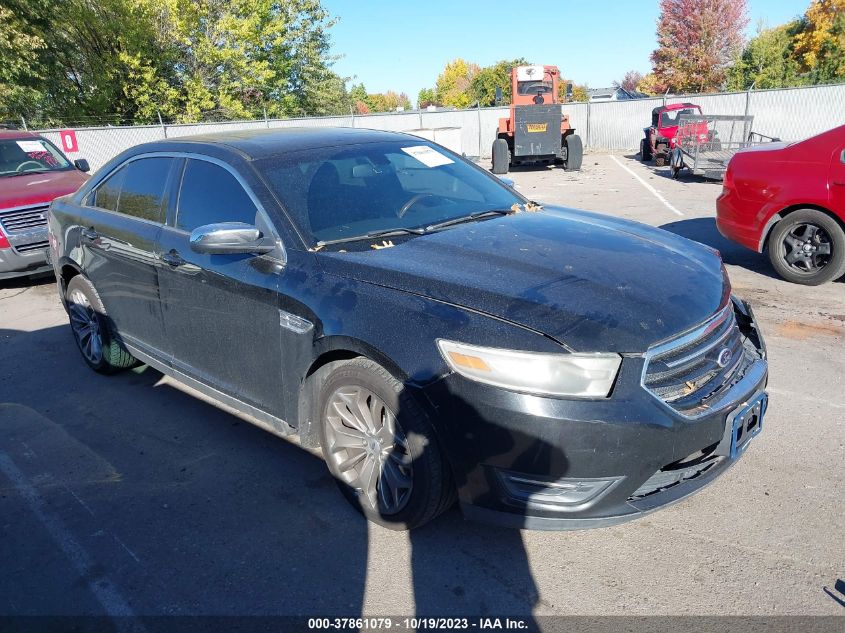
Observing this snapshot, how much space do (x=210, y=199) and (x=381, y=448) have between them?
1.77 m

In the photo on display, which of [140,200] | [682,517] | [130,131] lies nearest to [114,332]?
[140,200]

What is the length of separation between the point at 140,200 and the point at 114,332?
105 centimetres

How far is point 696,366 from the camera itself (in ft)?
8.33

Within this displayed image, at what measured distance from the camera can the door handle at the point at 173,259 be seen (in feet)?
11.9

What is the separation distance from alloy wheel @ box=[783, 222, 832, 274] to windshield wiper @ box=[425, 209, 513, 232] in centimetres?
398

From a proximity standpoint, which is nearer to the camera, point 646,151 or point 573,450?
point 573,450

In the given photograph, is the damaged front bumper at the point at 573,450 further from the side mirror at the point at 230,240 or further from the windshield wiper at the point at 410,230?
the side mirror at the point at 230,240

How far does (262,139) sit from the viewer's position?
3820 millimetres

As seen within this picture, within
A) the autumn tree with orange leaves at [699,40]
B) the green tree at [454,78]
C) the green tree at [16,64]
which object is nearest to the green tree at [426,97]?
the green tree at [454,78]

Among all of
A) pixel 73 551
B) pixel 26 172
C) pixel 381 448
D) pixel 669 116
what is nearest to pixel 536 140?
pixel 669 116

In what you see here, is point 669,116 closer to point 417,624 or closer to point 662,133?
point 662,133

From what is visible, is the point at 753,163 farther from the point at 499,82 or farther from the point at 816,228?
the point at 499,82

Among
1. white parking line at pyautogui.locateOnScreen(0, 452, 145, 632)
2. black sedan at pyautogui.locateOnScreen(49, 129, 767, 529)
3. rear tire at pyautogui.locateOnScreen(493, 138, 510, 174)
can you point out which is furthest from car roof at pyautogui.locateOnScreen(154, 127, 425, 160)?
rear tire at pyautogui.locateOnScreen(493, 138, 510, 174)

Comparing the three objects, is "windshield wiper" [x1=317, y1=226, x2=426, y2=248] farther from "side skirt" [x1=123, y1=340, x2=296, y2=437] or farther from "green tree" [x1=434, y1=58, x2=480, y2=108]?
"green tree" [x1=434, y1=58, x2=480, y2=108]
